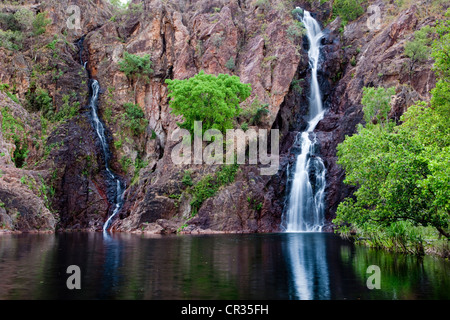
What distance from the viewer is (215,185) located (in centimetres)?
5241

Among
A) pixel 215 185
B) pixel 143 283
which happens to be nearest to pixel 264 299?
pixel 143 283

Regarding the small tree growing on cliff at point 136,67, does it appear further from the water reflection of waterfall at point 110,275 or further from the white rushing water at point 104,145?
the water reflection of waterfall at point 110,275

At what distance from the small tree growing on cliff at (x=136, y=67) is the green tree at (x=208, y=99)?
46.0ft

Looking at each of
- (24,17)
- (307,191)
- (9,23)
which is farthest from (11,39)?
(307,191)

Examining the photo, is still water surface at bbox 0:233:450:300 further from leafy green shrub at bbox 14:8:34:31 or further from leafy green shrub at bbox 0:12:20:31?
leafy green shrub at bbox 0:12:20:31

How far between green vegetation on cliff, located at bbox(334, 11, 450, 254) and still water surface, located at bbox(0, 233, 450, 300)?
1890 millimetres

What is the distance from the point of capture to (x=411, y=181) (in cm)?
1958

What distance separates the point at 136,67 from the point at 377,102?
132 ft

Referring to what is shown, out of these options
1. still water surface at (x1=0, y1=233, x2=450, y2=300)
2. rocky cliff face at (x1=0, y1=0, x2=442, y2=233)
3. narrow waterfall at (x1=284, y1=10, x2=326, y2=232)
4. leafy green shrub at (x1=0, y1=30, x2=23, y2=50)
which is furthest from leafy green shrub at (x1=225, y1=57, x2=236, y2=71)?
still water surface at (x1=0, y1=233, x2=450, y2=300)

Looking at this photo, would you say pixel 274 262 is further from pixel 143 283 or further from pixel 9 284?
pixel 9 284

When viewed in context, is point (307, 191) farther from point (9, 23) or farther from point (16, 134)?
point (9, 23)

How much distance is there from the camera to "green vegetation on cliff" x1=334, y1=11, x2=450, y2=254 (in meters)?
18.6

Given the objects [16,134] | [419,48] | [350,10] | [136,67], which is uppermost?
[350,10]
